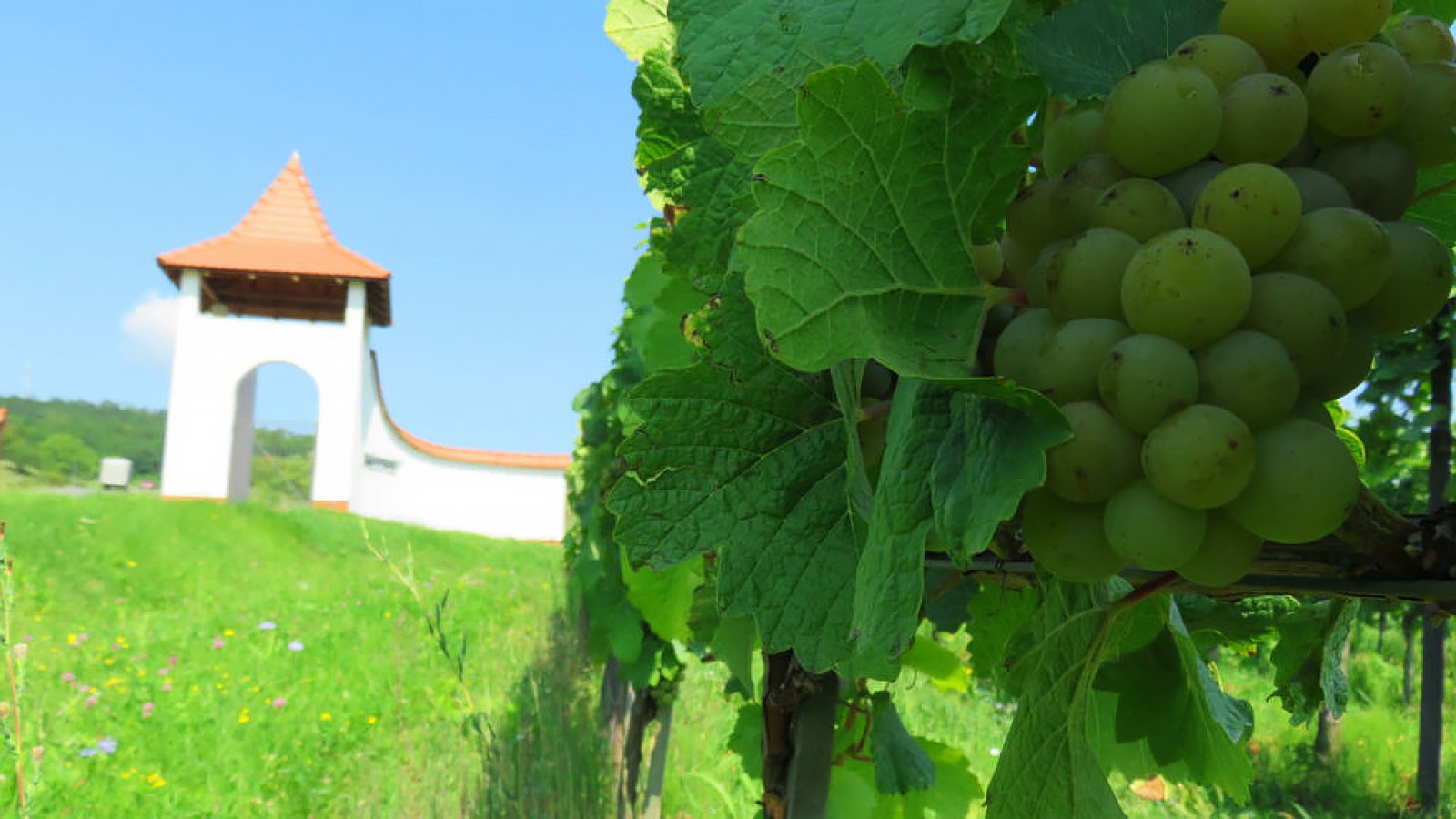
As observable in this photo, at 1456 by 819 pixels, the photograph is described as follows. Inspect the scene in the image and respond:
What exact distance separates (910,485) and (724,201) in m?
0.44

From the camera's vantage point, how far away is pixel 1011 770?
658mm

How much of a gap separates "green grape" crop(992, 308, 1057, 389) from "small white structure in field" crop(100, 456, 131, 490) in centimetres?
2481

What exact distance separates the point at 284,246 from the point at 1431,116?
2254 cm

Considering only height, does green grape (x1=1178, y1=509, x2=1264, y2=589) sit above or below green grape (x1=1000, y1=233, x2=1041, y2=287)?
below

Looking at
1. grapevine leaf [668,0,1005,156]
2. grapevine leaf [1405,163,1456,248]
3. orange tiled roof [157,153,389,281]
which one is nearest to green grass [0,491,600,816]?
grapevine leaf [668,0,1005,156]

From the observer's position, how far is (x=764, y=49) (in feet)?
1.73

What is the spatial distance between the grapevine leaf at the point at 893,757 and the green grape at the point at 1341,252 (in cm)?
108

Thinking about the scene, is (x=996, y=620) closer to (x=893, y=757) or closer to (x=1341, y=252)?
(x=893, y=757)

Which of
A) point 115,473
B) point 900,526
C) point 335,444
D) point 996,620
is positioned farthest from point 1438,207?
point 115,473

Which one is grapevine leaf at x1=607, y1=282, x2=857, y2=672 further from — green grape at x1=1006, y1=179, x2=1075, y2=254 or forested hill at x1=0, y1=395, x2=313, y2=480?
forested hill at x1=0, y1=395, x2=313, y2=480

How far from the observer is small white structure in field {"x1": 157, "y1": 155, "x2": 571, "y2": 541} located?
18.4 m

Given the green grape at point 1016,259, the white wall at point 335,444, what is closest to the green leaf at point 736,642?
the green grape at point 1016,259

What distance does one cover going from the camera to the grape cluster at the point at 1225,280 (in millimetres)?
410

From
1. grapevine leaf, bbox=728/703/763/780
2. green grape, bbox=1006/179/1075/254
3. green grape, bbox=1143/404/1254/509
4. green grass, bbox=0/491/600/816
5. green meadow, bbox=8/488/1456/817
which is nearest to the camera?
green grape, bbox=1143/404/1254/509
